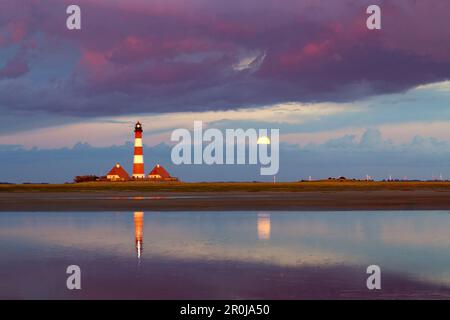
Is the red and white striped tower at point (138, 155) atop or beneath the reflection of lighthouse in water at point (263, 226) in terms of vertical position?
atop

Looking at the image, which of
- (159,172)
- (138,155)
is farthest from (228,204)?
(159,172)

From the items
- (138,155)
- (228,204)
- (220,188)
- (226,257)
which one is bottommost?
(226,257)

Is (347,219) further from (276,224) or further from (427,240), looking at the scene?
(427,240)

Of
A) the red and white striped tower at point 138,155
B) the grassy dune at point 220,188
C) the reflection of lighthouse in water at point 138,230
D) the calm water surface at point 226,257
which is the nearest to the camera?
the calm water surface at point 226,257

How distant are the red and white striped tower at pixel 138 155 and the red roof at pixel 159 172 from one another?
8.96 metres

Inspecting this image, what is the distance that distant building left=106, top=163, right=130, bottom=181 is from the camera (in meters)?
107

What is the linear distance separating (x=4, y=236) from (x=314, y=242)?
11.6 metres

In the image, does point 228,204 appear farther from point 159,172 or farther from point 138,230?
point 159,172

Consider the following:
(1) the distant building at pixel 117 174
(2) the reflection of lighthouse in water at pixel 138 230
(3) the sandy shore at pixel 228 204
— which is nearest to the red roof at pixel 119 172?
(1) the distant building at pixel 117 174

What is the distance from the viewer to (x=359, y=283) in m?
11.4

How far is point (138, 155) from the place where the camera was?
319 ft

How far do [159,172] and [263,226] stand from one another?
86764mm

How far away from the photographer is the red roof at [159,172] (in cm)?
10799

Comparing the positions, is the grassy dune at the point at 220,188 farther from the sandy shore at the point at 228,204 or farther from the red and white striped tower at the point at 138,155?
the sandy shore at the point at 228,204
